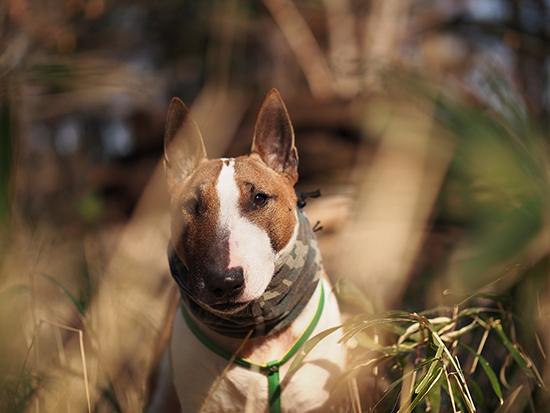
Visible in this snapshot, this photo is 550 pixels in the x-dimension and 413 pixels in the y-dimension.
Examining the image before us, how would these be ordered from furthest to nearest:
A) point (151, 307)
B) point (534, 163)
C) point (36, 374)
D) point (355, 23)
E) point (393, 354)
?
point (355, 23) → point (151, 307) → point (36, 374) → point (393, 354) → point (534, 163)

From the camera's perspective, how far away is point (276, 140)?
1.64 metres

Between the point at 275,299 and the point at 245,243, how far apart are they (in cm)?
27

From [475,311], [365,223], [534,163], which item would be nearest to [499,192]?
[534,163]

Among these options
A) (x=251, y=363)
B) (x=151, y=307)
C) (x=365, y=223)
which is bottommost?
(x=151, y=307)

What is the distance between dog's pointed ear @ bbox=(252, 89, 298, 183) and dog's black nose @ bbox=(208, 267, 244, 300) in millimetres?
564

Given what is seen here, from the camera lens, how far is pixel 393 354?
1.50 metres

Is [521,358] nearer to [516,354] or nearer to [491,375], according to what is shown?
[516,354]

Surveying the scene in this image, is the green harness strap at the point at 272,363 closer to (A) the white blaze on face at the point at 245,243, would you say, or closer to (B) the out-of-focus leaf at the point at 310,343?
(B) the out-of-focus leaf at the point at 310,343

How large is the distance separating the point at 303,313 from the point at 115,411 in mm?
960

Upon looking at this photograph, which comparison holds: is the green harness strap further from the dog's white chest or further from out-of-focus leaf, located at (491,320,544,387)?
out-of-focus leaf, located at (491,320,544,387)

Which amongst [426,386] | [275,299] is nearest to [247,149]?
[275,299]

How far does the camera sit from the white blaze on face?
124 cm

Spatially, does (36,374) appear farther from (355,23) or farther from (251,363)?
(355,23)

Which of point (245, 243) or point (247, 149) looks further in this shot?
point (247, 149)
